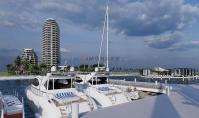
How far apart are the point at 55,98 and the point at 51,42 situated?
160794 millimetres

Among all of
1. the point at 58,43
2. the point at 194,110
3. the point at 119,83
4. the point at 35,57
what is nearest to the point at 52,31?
the point at 58,43

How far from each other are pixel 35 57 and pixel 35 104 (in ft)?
486

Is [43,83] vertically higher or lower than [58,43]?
lower

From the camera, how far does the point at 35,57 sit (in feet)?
539

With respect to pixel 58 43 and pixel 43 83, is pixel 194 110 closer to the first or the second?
pixel 43 83

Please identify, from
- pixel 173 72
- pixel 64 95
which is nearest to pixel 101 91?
pixel 64 95

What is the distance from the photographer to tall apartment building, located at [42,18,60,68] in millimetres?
168250

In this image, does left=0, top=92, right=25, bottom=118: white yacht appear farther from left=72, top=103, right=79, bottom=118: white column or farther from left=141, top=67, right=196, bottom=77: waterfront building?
left=141, top=67, right=196, bottom=77: waterfront building

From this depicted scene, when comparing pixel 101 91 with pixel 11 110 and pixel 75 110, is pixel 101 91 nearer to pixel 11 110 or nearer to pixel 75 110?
pixel 11 110

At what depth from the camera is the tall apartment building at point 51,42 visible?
168 metres

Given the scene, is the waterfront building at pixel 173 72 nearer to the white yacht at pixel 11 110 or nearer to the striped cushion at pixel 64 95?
the striped cushion at pixel 64 95

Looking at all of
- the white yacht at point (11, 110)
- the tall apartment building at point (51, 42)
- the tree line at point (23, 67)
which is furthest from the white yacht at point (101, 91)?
the tall apartment building at point (51, 42)

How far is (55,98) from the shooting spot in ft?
61.7

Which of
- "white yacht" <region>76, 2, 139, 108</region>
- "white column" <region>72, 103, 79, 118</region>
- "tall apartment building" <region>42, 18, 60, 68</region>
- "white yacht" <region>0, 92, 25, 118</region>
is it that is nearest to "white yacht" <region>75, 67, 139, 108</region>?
"white yacht" <region>76, 2, 139, 108</region>
